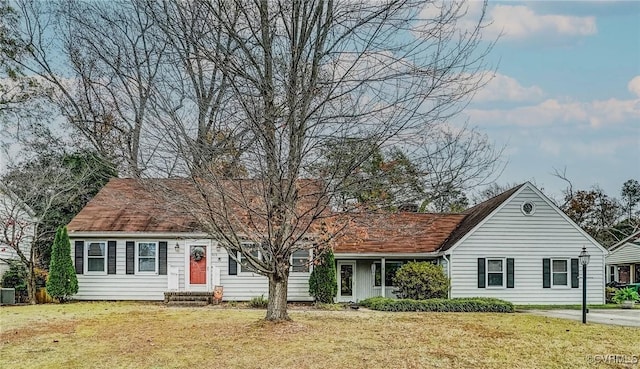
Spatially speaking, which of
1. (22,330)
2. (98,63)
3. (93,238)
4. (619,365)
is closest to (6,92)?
(93,238)

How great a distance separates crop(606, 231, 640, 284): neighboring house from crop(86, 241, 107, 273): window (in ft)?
93.2

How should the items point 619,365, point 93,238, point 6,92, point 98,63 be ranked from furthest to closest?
point 6,92 < point 93,238 < point 98,63 < point 619,365

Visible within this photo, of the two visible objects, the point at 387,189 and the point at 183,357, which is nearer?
the point at 183,357

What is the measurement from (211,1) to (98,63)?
195 inches

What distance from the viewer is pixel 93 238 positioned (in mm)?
21422

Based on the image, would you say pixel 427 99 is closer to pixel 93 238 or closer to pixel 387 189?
pixel 387 189

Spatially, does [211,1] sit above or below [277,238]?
above

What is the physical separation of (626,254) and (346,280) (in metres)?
22.4

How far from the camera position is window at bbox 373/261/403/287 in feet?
74.0

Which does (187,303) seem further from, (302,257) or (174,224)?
→ (302,257)

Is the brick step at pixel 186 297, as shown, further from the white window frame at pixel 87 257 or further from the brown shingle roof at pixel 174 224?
the white window frame at pixel 87 257

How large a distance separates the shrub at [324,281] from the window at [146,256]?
571cm

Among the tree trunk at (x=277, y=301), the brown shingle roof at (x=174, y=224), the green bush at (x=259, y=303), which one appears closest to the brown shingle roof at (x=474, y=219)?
the brown shingle roof at (x=174, y=224)

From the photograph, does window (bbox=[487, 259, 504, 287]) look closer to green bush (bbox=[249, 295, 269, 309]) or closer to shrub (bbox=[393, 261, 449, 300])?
shrub (bbox=[393, 261, 449, 300])
